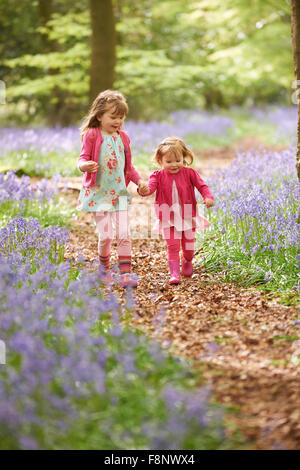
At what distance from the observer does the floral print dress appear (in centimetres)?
406

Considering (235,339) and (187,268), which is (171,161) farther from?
(235,339)

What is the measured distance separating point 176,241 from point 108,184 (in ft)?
2.47

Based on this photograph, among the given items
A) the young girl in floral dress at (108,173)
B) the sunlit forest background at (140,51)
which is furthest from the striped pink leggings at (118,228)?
the sunlit forest background at (140,51)

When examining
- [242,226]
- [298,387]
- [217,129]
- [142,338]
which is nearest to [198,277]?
[242,226]

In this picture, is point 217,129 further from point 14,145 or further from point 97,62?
point 14,145

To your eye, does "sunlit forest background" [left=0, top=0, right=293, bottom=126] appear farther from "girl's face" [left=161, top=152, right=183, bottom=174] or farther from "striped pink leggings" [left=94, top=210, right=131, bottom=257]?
"striped pink leggings" [left=94, top=210, right=131, bottom=257]

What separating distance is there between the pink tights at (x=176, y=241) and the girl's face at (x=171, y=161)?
0.52m

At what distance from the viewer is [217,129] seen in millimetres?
13742

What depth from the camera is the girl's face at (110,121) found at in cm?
396

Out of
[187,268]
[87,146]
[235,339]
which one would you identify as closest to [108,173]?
[87,146]

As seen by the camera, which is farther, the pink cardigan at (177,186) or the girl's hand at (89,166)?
the pink cardigan at (177,186)

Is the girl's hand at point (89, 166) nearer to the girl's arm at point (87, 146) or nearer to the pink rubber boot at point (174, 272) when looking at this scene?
the girl's arm at point (87, 146)

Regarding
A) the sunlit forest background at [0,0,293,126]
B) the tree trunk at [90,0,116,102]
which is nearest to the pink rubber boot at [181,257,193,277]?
the tree trunk at [90,0,116,102]

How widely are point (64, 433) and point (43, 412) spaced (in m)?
0.13
